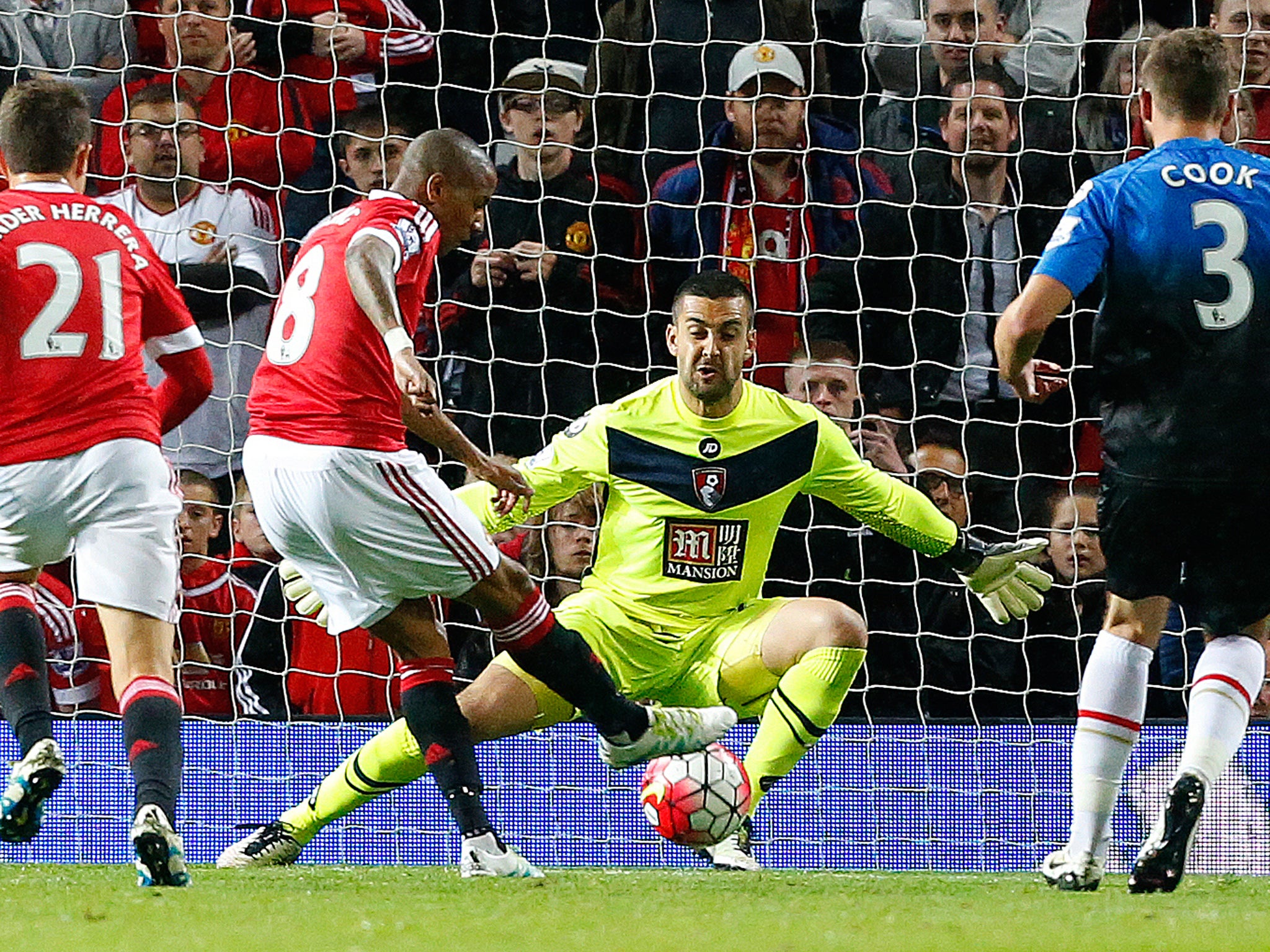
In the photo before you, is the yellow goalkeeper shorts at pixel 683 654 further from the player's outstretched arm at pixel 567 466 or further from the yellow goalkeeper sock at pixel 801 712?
the player's outstretched arm at pixel 567 466

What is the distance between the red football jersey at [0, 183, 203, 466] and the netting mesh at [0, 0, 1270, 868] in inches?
95.6

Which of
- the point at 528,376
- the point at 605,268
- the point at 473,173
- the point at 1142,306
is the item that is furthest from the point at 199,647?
the point at 1142,306

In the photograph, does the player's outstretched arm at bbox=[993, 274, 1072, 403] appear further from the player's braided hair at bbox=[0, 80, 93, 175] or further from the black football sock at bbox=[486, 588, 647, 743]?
the player's braided hair at bbox=[0, 80, 93, 175]

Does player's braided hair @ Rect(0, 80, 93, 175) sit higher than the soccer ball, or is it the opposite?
player's braided hair @ Rect(0, 80, 93, 175)

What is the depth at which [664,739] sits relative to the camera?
466 cm

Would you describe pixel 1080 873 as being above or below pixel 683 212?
below

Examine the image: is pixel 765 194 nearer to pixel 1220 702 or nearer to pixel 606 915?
pixel 1220 702

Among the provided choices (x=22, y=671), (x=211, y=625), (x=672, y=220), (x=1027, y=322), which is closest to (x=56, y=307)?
(x=22, y=671)

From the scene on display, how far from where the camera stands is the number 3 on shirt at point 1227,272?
13.0 ft

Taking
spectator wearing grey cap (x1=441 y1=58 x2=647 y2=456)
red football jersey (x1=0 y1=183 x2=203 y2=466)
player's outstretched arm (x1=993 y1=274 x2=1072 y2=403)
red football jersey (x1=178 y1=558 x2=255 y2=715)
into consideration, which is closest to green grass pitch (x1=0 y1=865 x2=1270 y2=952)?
red football jersey (x1=0 y1=183 x2=203 y2=466)

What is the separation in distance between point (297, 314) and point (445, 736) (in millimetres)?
1105

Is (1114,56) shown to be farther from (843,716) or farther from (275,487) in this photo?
(275,487)

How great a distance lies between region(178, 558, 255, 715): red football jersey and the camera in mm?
6613

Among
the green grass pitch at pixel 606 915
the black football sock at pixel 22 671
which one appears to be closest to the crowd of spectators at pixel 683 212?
the green grass pitch at pixel 606 915
